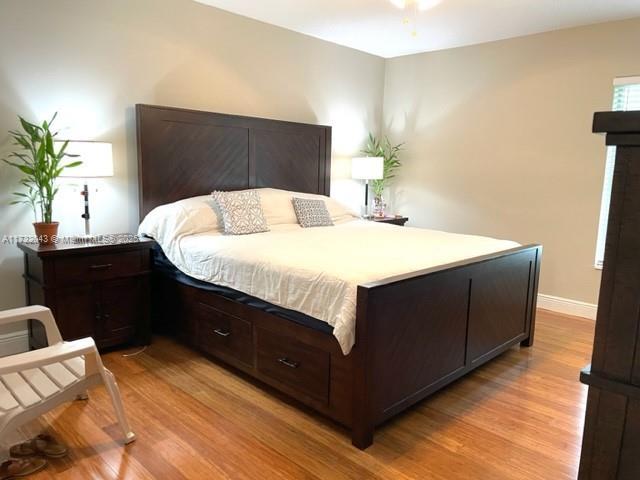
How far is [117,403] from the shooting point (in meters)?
2.08

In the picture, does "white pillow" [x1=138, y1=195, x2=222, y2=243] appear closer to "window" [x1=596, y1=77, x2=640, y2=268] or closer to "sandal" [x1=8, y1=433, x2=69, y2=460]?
"sandal" [x1=8, y1=433, x2=69, y2=460]

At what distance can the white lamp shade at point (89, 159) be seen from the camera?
2.96 meters

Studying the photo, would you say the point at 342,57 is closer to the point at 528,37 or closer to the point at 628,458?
the point at 528,37

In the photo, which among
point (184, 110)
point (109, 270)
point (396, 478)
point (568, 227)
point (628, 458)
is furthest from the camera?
point (568, 227)

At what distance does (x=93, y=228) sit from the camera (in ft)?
11.1

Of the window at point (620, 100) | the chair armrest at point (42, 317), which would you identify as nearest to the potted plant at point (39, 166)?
the chair armrest at point (42, 317)

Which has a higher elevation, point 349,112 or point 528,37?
point 528,37

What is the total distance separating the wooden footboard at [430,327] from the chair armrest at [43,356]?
1160mm

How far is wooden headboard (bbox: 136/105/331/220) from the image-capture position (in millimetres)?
3508

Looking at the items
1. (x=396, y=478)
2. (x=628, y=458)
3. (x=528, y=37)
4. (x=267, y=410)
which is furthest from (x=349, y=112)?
(x=628, y=458)

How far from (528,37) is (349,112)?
6.09 ft

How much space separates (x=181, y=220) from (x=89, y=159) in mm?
687

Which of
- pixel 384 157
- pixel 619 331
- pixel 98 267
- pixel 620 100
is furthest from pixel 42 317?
pixel 620 100

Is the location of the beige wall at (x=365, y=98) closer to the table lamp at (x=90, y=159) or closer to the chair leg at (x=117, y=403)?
the table lamp at (x=90, y=159)
